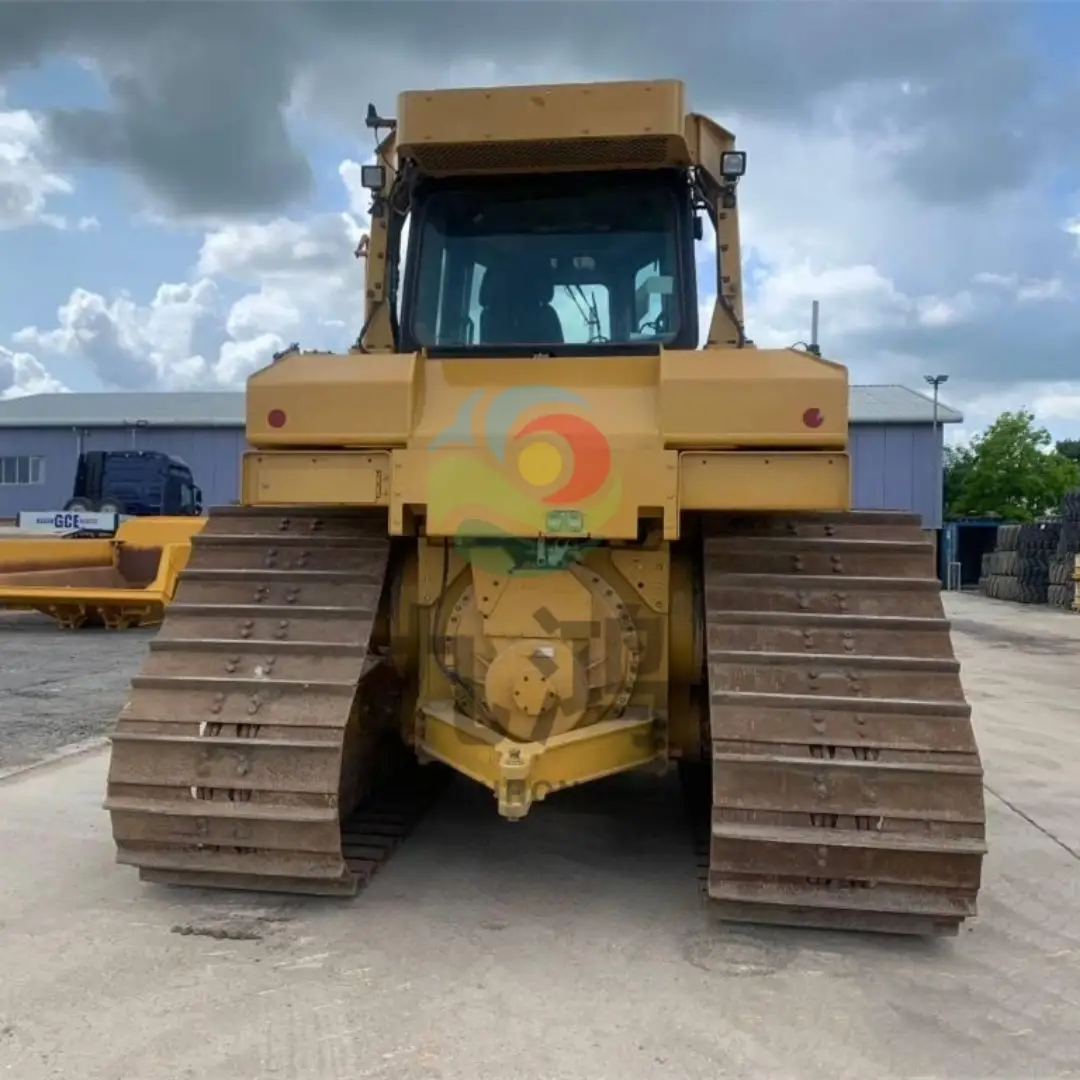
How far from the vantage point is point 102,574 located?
50.1 ft

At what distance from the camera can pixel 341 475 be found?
434cm

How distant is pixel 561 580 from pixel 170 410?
126ft

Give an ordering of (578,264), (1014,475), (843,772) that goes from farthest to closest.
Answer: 1. (1014,475)
2. (578,264)
3. (843,772)

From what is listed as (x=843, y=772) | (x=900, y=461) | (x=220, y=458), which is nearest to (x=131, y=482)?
(x=220, y=458)

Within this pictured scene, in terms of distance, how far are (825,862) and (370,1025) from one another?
1.51 m

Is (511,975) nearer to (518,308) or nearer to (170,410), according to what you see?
(518,308)

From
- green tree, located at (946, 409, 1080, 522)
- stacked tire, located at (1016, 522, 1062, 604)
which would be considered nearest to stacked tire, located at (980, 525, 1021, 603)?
stacked tire, located at (1016, 522, 1062, 604)

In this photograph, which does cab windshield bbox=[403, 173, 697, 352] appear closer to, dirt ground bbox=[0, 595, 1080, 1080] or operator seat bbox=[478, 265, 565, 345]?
operator seat bbox=[478, 265, 565, 345]

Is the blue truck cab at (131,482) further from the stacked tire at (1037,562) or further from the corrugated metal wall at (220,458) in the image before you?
the stacked tire at (1037,562)

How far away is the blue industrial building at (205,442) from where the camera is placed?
115 feet

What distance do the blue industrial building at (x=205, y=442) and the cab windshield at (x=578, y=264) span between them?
29.9m

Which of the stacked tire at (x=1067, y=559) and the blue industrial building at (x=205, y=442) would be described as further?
the blue industrial building at (x=205, y=442)

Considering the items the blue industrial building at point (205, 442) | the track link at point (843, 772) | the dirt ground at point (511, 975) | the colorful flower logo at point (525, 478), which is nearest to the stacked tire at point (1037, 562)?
the blue industrial building at point (205, 442)

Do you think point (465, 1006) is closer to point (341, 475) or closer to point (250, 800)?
point (250, 800)
